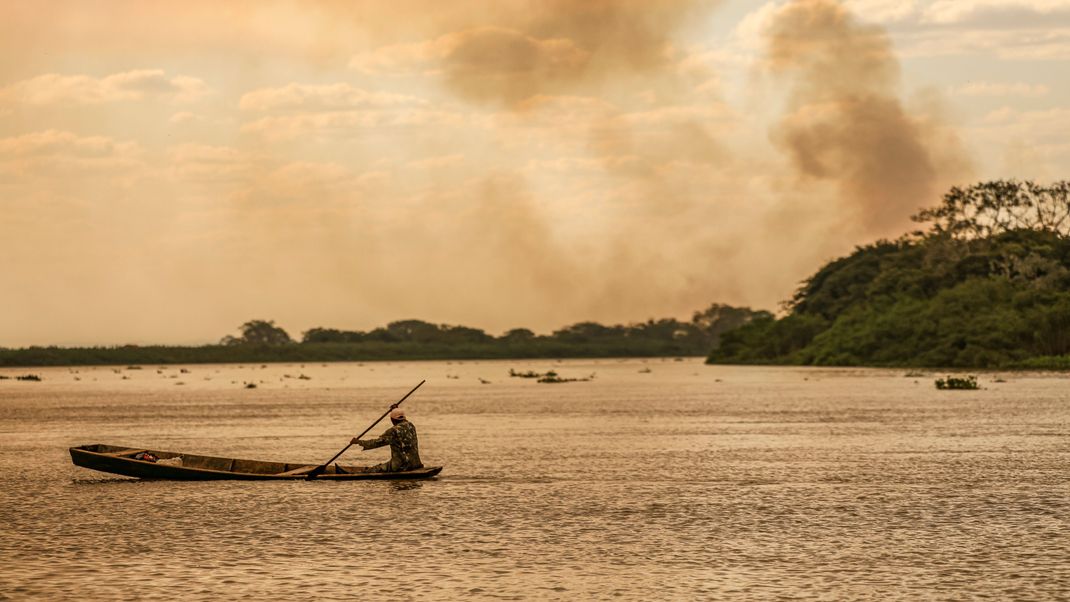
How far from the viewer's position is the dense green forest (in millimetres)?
142625

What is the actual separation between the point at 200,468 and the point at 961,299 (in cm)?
13007

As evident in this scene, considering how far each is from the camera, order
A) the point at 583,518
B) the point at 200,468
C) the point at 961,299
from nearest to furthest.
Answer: the point at 583,518 < the point at 200,468 < the point at 961,299

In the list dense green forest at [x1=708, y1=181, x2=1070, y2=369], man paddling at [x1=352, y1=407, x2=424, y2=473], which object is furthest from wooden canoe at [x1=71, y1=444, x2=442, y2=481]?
dense green forest at [x1=708, y1=181, x2=1070, y2=369]

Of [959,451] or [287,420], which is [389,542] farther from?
[287,420]

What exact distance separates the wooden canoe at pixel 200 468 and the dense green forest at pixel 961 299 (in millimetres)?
113095

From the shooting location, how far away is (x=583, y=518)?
28812mm

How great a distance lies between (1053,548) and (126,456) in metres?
24.2

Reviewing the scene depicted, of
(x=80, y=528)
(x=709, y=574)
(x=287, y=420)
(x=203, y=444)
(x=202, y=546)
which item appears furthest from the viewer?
(x=287, y=420)

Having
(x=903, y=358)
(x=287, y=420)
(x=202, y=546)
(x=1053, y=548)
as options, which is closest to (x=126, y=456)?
(x=202, y=546)

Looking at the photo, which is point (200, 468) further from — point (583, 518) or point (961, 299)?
point (961, 299)

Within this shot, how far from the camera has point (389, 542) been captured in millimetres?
25641

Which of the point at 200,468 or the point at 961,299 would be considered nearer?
the point at 200,468

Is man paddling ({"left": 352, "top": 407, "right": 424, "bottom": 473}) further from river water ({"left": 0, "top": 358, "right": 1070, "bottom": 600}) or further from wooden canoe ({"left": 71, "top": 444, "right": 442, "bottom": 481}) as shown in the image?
river water ({"left": 0, "top": 358, "right": 1070, "bottom": 600})

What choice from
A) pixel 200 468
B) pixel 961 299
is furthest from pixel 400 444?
pixel 961 299
